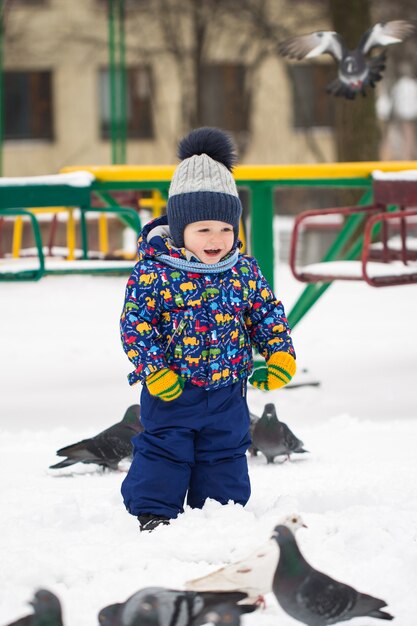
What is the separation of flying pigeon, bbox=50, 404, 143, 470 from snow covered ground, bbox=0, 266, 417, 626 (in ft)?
0.18

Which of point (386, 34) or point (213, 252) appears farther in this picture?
point (386, 34)

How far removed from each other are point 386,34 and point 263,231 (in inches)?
66.8

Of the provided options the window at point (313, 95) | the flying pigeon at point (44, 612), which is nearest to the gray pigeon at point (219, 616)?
the flying pigeon at point (44, 612)

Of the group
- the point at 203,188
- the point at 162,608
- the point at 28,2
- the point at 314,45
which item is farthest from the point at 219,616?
the point at 28,2

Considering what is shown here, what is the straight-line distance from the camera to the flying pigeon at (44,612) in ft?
6.93

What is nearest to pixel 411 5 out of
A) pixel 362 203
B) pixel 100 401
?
pixel 362 203

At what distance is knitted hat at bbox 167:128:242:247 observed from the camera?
305cm

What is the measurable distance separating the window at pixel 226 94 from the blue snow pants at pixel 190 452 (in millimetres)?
18246

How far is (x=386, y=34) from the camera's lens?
21.5 feet

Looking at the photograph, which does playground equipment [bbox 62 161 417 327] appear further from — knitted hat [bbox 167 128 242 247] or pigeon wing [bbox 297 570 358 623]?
→ pigeon wing [bbox 297 570 358 623]

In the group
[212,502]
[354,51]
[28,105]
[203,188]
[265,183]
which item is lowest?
[212,502]

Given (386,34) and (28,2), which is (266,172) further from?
(28,2)

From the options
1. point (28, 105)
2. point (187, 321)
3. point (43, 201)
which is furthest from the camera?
point (28, 105)

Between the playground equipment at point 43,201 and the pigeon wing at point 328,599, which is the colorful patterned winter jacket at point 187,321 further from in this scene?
the playground equipment at point 43,201
